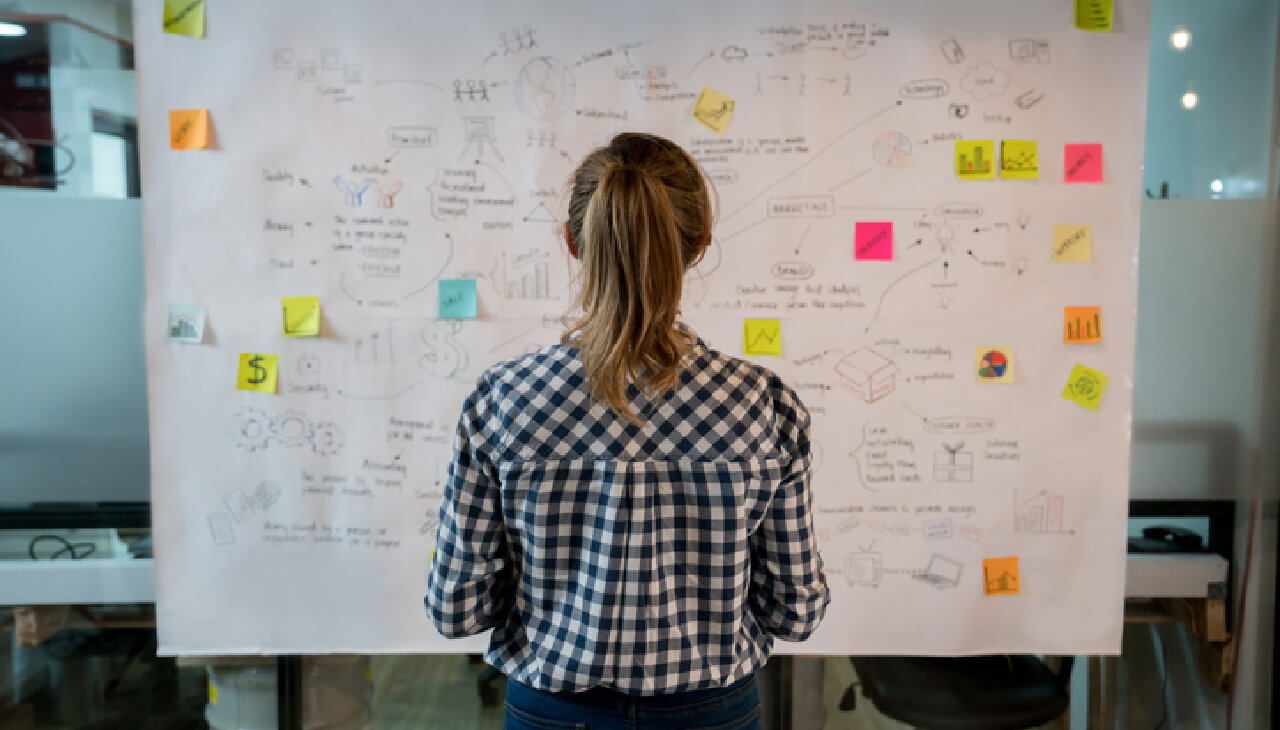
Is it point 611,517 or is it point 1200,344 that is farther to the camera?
point 1200,344

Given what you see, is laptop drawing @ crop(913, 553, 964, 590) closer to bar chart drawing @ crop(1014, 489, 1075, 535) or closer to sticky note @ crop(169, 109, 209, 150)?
bar chart drawing @ crop(1014, 489, 1075, 535)

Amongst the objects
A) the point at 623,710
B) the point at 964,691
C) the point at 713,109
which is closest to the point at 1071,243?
the point at 713,109

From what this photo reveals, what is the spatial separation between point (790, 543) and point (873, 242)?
854mm

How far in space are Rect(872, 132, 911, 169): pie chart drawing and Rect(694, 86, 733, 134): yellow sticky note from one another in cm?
30

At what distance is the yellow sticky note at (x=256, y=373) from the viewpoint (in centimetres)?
171

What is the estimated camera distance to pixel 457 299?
169 centimetres

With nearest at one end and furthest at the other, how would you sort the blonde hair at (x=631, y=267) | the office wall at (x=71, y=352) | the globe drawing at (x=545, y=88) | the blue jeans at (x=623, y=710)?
the blonde hair at (x=631, y=267) → the blue jeans at (x=623, y=710) → the globe drawing at (x=545, y=88) → the office wall at (x=71, y=352)

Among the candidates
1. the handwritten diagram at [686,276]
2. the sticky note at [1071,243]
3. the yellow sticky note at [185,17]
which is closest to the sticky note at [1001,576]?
the handwritten diagram at [686,276]

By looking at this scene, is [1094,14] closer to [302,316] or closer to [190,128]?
[302,316]

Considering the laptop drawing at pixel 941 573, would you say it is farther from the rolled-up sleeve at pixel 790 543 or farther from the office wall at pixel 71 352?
the office wall at pixel 71 352

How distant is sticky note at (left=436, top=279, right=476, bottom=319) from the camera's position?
1690 millimetres

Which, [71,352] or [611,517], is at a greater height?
[71,352]

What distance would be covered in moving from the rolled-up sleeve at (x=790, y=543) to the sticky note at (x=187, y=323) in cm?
126

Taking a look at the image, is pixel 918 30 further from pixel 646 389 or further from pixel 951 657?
pixel 951 657
